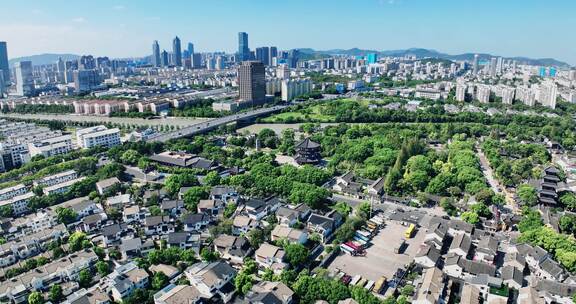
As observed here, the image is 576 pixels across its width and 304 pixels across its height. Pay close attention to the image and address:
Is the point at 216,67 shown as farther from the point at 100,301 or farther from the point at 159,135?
the point at 100,301

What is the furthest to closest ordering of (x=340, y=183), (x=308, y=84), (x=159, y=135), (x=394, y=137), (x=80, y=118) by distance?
(x=308, y=84), (x=80, y=118), (x=159, y=135), (x=394, y=137), (x=340, y=183)

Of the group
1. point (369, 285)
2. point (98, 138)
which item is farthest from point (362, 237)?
point (98, 138)

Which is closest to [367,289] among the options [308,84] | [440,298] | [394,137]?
[440,298]

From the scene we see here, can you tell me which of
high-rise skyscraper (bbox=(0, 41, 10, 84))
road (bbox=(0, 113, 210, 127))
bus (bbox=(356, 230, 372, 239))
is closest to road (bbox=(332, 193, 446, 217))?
bus (bbox=(356, 230, 372, 239))

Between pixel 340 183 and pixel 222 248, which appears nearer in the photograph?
pixel 222 248

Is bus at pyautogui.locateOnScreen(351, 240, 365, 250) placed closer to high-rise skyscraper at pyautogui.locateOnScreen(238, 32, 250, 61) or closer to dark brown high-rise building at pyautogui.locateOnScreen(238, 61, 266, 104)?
dark brown high-rise building at pyautogui.locateOnScreen(238, 61, 266, 104)

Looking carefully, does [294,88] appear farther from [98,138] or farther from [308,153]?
[308,153]
